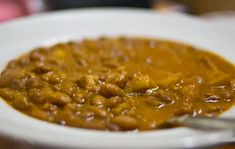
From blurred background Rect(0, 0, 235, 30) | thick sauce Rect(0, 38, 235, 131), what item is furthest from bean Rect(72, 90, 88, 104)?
blurred background Rect(0, 0, 235, 30)

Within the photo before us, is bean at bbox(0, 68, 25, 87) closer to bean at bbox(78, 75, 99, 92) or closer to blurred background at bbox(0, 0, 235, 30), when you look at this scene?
bean at bbox(78, 75, 99, 92)

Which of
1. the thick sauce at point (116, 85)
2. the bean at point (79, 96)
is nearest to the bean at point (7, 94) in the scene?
the thick sauce at point (116, 85)

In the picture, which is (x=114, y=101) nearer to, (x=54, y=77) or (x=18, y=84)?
(x=54, y=77)

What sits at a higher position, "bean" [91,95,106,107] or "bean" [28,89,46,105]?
"bean" [28,89,46,105]

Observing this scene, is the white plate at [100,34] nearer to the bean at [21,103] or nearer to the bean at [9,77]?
the bean at [21,103]

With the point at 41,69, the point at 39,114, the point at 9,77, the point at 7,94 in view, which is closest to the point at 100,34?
the point at 41,69

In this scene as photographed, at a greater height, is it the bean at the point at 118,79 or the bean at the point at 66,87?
the bean at the point at 118,79

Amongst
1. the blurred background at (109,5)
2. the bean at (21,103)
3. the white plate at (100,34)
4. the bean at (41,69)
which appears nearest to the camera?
the white plate at (100,34)
